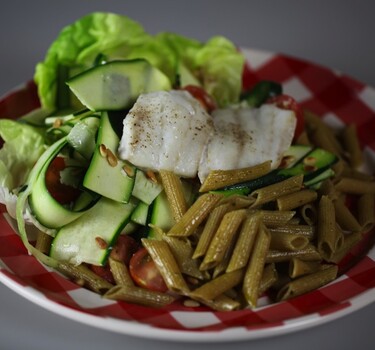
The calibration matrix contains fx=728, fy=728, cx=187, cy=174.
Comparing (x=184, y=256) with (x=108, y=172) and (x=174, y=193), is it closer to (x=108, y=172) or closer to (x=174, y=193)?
(x=174, y=193)

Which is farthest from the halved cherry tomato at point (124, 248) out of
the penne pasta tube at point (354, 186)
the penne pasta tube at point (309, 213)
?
the penne pasta tube at point (354, 186)

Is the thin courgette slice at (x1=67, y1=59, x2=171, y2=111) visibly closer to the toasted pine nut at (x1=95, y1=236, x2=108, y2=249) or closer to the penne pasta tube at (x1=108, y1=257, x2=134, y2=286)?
the toasted pine nut at (x1=95, y1=236, x2=108, y2=249)

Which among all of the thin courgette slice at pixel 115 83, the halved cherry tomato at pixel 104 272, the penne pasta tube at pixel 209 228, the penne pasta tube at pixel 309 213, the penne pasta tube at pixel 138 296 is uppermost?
the thin courgette slice at pixel 115 83

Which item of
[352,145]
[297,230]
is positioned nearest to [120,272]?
[297,230]

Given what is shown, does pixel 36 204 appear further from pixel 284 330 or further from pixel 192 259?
pixel 284 330

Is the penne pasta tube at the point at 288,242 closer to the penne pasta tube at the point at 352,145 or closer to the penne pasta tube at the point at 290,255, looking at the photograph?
the penne pasta tube at the point at 290,255

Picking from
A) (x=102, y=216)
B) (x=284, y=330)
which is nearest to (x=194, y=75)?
(x=102, y=216)

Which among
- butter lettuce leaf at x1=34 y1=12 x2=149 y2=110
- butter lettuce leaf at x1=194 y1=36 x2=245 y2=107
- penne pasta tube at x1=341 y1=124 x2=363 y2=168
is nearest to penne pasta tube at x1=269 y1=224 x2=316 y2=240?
penne pasta tube at x1=341 y1=124 x2=363 y2=168
